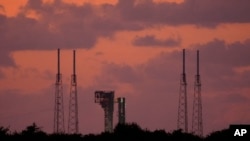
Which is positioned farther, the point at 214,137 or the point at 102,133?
the point at 102,133

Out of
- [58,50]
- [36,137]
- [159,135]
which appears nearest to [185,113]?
[58,50]

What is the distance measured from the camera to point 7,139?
132250 mm

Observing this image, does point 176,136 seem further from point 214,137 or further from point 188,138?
point 214,137

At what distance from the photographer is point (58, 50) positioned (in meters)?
188

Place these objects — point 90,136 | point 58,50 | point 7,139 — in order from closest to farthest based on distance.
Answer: point 7,139 < point 90,136 < point 58,50

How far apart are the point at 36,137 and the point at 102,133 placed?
33.3 feet

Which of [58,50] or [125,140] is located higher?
[58,50]

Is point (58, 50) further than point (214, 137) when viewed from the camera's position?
Yes

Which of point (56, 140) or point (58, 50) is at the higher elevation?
point (58, 50)

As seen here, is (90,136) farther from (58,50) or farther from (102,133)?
(58,50)

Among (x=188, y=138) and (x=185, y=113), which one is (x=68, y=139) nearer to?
(x=188, y=138)

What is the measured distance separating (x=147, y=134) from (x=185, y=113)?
42.9m

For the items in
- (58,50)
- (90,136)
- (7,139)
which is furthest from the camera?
(58,50)

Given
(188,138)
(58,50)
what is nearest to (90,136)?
(188,138)
